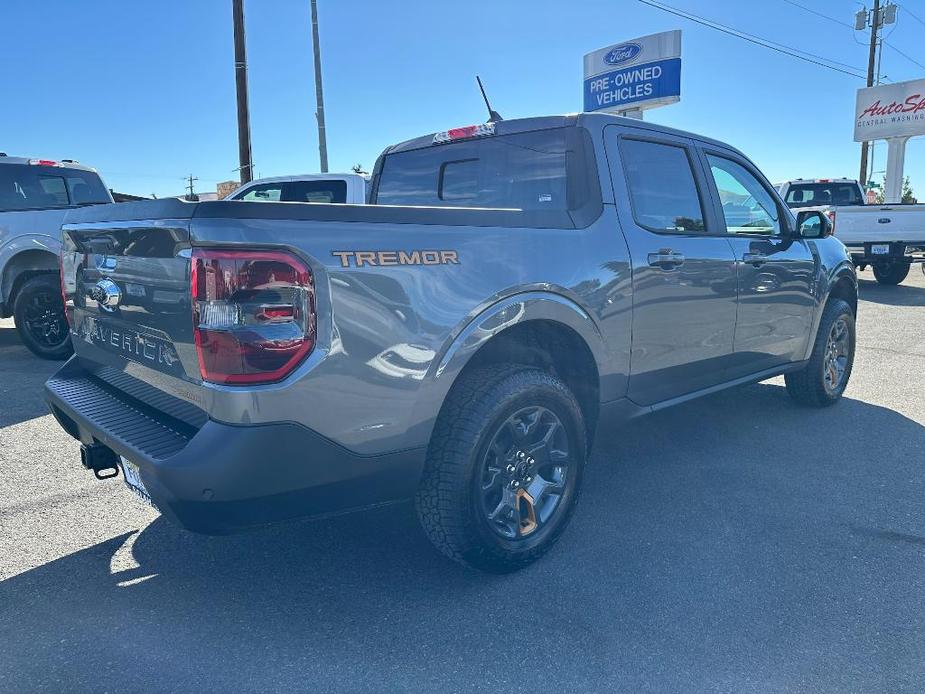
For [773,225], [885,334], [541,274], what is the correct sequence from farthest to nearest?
1. [885,334]
2. [773,225]
3. [541,274]

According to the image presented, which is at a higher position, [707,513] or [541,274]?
[541,274]

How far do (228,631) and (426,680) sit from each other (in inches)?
30.5

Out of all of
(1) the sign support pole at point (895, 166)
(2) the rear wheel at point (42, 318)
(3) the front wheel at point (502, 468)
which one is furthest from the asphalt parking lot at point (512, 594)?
(1) the sign support pole at point (895, 166)

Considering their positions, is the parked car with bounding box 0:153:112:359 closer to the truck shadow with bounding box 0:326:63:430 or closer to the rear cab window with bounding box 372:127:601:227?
the truck shadow with bounding box 0:326:63:430

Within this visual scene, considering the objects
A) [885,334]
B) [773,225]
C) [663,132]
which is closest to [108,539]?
[663,132]

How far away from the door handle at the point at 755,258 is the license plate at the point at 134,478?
10.7 feet

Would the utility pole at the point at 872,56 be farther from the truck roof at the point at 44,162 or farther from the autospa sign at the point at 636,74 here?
the truck roof at the point at 44,162

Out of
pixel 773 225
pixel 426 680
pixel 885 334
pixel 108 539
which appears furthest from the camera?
pixel 885 334

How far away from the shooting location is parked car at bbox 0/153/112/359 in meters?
7.07

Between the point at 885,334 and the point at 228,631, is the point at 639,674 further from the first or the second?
the point at 885,334

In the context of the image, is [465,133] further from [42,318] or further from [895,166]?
[895,166]

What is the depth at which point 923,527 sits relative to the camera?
3350 mm

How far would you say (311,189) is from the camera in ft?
27.4

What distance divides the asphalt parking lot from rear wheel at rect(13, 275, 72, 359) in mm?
3471
